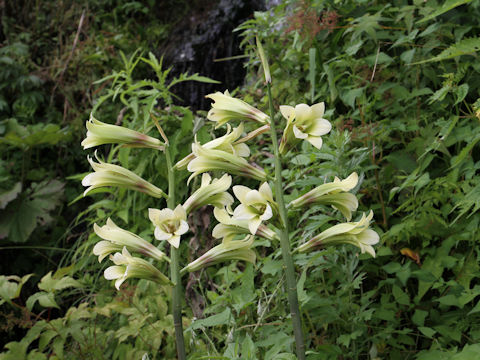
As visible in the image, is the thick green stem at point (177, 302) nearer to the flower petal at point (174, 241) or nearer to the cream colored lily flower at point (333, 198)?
the flower petal at point (174, 241)

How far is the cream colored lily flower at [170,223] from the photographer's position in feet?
4.10

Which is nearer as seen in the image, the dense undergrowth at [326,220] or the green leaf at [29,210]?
the dense undergrowth at [326,220]

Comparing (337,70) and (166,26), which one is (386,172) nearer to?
(337,70)

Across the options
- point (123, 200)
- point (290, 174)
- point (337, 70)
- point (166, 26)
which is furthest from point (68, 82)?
point (290, 174)

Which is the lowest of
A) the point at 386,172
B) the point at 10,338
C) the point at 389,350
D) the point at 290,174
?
the point at 10,338

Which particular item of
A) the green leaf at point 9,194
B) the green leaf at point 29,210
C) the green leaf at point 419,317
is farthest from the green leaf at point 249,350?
the green leaf at point 9,194

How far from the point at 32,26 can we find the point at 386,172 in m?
4.68

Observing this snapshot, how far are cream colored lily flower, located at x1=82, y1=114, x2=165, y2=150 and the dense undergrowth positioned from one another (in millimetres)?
566

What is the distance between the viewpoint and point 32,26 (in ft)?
17.9

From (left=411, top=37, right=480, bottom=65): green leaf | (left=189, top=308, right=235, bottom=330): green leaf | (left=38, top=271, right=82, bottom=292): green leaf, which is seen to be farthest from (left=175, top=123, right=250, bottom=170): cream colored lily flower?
(left=38, top=271, right=82, bottom=292): green leaf

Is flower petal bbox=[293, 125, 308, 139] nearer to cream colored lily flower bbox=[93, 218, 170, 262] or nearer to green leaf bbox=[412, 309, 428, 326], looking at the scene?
cream colored lily flower bbox=[93, 218, 170, 262]

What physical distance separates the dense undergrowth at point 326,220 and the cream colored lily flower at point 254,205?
0.33 m

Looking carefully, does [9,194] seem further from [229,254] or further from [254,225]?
[254,225]

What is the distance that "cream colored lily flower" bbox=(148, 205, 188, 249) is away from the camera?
1249 mm
